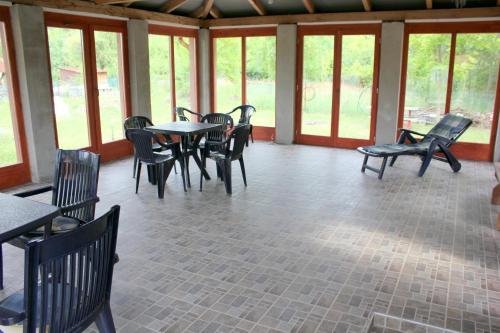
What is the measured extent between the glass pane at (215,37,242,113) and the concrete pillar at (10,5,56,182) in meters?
4.21

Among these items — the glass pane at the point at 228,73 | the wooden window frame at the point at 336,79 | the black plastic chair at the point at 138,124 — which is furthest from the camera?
the glass pane at the point at 228,73

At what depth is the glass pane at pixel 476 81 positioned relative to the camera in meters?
7.41

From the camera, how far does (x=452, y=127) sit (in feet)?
22.6

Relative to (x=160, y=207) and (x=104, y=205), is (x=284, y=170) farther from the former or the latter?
(x=104, y=205)

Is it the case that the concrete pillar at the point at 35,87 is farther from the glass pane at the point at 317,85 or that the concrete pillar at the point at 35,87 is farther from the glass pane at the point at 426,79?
the glass pane at the point at 426,79

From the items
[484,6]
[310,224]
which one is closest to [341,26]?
[484,6]

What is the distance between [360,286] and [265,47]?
6722 mm

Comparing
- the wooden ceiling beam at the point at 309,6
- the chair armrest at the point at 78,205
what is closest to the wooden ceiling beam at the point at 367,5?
the wooden ceiling beam at the point at 309,6

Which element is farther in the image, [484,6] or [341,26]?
[341,26]

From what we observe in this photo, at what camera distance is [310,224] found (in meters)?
4.64

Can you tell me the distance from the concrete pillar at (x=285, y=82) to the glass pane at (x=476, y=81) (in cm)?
296

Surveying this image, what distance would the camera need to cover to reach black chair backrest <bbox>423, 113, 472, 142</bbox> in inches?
263

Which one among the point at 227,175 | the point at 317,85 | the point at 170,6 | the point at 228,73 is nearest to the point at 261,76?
the point at 228,73

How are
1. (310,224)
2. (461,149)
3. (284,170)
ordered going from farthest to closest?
(461,149) → (284,170) → (310,224)
